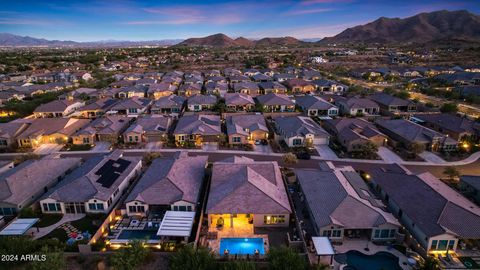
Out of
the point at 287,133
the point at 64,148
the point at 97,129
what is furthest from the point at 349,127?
the point at 64,148

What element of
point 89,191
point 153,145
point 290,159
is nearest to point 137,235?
point 89,191

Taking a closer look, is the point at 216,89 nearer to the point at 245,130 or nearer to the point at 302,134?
the point at 245,130

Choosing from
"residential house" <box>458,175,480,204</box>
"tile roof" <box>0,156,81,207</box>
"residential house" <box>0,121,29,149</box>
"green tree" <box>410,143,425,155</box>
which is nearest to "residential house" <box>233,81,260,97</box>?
"green tree" <box>410,143,425,155</box>

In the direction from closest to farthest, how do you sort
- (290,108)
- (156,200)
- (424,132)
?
(156,200) → (424,132) → (290,108)

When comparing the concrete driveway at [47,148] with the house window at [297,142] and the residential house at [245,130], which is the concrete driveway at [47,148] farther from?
the house window at [297,142]

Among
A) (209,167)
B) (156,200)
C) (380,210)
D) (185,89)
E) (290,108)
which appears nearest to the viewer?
(380,210)

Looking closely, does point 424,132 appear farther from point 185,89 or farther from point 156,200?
point 185,89

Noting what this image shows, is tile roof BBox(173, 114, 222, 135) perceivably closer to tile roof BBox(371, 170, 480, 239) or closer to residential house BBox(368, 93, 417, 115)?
→ tile roof BBox(371, 170, 480, 239)
